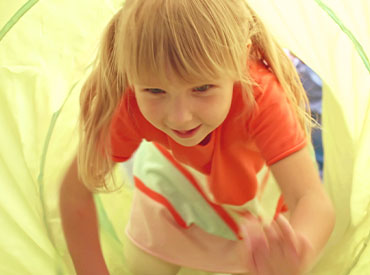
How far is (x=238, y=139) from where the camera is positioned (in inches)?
45.8

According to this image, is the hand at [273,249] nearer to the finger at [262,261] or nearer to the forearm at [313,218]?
the finger at [262,261]

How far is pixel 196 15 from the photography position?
858mm

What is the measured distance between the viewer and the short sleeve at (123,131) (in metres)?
1.15

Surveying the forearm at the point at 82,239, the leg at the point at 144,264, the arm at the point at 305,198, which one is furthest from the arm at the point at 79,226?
the arm at the point at 305,198

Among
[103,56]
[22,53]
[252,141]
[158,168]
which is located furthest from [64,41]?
[252,141]

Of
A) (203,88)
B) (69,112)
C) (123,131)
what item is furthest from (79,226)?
(203,88)

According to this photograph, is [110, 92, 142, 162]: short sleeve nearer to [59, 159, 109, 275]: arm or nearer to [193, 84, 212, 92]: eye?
[59, 159, 109, 275]: arm

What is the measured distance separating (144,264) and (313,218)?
0.50 m

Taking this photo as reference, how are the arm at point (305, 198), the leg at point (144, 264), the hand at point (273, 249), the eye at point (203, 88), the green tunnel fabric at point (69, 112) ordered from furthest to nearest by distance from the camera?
the leg at point (144, 264) < the green tunnel fabric at point (69, 112) < the arm at point (305, 198) < the eye at point (203, 88) < the hand at point (273, 249)

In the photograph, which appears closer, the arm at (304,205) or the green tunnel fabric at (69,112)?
the arm at (304,205)

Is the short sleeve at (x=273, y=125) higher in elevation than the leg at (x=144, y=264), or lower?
higher

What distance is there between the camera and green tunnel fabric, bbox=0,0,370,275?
3.76 ft

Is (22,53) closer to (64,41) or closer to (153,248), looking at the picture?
(64,41)

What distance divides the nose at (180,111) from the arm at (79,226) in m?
0.34
